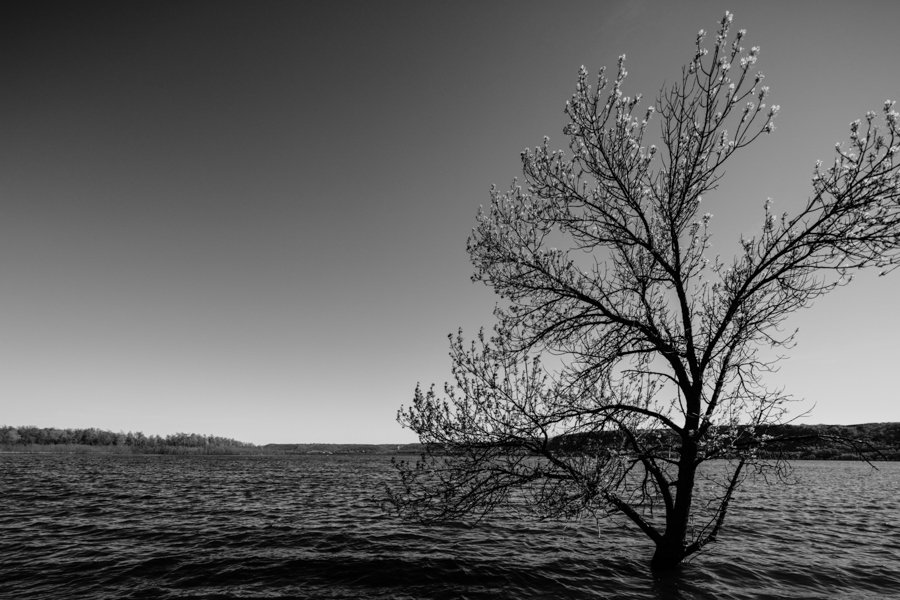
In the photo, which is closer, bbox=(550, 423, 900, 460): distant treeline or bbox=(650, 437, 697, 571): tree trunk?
bbox=(550, 423, 900, 460): distant treeline

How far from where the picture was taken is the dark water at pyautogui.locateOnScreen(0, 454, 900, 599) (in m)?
10.6

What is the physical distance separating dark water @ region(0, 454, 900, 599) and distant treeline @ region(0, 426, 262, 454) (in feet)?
344

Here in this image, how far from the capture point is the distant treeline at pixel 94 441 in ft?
322

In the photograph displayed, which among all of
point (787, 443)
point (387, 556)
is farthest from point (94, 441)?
point (787, 443)

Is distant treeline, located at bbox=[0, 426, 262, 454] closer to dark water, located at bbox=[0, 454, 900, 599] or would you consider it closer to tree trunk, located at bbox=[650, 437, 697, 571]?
dark water, located at bbox=[0, 454, 900, 599]

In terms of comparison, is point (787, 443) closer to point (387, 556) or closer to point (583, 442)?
point (583, 442)

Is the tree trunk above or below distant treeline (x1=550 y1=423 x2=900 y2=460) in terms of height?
below

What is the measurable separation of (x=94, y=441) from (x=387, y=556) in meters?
163

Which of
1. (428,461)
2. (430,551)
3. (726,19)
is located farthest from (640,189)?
(430,551)

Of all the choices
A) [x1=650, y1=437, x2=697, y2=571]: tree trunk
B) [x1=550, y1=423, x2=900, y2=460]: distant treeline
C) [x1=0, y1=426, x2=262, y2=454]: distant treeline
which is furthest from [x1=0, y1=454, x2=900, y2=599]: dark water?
[x1=0, y1=426, x2=262, y2=454]: distant treeline

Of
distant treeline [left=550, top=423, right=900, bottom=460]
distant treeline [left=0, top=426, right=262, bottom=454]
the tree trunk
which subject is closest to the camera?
distant treeline [left=550, top=423, right=900, bottom=460]

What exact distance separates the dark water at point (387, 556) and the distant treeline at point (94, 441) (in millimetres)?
104760

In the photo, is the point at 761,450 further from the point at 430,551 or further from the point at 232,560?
the point at 232,560

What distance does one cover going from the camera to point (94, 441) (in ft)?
418
